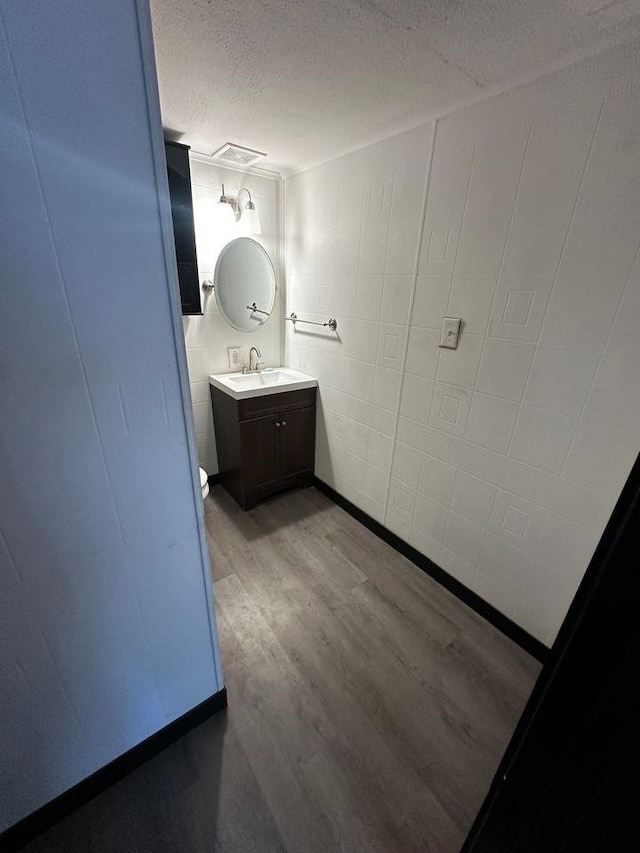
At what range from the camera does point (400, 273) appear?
162 cm

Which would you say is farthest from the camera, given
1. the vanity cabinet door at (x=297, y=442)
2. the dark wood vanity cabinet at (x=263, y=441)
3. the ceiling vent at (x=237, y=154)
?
the vanity cabinet door at (x=297, y=442)

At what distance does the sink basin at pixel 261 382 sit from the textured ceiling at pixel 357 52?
1.28 m

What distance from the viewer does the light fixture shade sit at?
2.14 meters

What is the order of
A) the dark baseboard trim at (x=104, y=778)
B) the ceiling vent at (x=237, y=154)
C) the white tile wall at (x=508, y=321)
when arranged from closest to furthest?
the dark baseboard trim at (x=104, y=778), the white tile wall at (x=508, y=321), the ceiling vent at (x=237, y=154)

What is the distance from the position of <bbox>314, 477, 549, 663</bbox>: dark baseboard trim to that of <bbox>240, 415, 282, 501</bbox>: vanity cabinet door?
1.68ft

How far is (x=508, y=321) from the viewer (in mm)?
1276

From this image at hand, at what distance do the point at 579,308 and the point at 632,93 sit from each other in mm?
562

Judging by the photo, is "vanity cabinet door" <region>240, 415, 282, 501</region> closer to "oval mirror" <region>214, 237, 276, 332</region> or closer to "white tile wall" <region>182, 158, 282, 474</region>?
"white tile wall" <region>182, 158, 282, 474</region>

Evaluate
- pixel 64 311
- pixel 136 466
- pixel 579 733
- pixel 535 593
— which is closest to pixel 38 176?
pixel 64 311

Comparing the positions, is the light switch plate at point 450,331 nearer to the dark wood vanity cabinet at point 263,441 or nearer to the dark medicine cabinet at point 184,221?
the dark wood vanity cabinet at point 263,441

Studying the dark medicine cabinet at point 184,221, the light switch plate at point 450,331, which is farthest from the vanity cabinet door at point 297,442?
the light switch plate at point 450,331

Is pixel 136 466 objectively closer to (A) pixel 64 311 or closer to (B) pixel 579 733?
(A) pixel 64 311

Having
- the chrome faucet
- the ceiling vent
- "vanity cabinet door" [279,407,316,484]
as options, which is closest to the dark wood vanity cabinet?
"vanity cabinet door" [279,407,316,484]

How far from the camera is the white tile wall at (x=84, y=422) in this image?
0.55 metres
